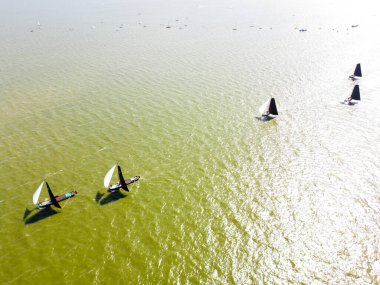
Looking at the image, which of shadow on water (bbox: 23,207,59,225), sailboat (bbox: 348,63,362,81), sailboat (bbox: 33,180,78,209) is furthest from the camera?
sailboat (bbox: 348,63,362,81)

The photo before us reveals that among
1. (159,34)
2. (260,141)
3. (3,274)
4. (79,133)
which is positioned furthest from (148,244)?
(159,34)

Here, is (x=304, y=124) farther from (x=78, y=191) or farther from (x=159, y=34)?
(x=159, y=34)

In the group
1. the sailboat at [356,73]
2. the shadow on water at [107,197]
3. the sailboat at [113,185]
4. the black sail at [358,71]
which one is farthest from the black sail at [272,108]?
the shadow on water at [107,197]

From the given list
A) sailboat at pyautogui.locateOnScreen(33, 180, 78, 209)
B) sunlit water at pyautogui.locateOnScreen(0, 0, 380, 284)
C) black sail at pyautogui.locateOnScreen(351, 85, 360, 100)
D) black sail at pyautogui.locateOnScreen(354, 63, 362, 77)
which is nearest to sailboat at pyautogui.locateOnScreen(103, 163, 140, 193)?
sunlit water at pyautogui.locateOnScreen(0, 0, 380, 284)

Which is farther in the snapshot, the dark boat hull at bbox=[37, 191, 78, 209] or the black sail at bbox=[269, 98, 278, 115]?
the black sail at bbox=[269, 98, 278, 115]

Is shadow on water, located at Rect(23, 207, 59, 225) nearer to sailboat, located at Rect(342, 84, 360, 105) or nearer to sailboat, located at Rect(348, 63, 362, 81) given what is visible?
sailboat, located at Rect(342, 84, 360, 105)

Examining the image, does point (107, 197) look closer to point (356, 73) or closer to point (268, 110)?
point (268, 110)

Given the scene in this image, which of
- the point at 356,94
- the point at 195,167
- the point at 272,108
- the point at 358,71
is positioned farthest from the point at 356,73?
the point at 195,167
